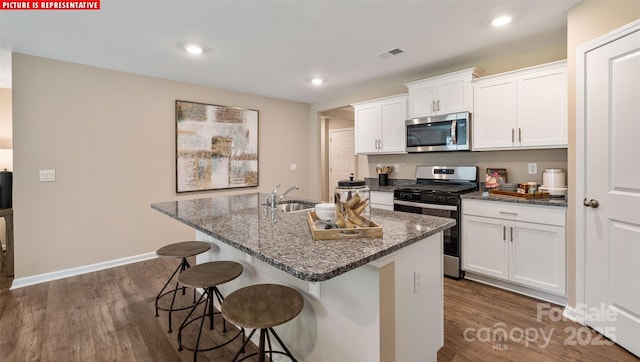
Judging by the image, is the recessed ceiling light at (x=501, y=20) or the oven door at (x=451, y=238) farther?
the oven door at (x=451, y=238)

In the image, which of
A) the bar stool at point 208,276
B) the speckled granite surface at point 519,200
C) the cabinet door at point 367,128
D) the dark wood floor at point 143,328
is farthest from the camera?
the cabinet door at point 367,128

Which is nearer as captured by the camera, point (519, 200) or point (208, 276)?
point (208, 276)

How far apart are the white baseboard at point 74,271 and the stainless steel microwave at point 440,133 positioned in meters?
3.73

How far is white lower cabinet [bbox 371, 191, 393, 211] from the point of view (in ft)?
12.0

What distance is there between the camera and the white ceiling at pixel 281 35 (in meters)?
2.18

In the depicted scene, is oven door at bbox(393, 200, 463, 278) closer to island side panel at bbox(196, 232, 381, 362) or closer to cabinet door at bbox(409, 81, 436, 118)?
cabinet door at bbox(409, 81, 436, 118)

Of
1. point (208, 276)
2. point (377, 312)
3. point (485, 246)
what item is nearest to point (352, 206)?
point (377, 312)

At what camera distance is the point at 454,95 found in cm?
326

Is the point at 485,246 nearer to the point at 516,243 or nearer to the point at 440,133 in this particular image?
the point at 516,243

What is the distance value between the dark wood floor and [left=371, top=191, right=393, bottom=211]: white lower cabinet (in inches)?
43.5

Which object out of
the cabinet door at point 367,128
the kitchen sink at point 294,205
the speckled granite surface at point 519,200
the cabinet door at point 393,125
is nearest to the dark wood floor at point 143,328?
the speckled granite surface at point 519,200

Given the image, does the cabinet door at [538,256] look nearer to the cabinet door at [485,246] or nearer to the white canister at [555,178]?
the cabinet door at [485,246]

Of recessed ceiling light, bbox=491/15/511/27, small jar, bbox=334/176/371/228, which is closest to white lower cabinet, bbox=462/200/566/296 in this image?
recessed ceiling light, bbox=491/15/511/27

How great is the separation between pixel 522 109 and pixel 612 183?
1.13 m
